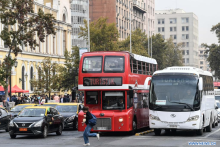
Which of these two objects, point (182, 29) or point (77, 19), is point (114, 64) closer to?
point (77, 19)

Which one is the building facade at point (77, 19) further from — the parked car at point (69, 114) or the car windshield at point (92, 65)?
the car windshield at point (92, 65)

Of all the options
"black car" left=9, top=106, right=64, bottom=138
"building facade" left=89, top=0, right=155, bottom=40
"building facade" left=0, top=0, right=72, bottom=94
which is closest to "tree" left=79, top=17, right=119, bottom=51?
"building facade" left=0, top=0, right=72, bottom=94

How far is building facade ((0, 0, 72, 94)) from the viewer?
6981 centimetres

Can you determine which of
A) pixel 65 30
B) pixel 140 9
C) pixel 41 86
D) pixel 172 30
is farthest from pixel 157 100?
pixel 172 30

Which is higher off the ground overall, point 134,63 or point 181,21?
point 181,21

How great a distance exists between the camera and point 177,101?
2375cm

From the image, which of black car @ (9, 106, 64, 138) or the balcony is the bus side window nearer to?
black car @ (9, 106, 64, 138)

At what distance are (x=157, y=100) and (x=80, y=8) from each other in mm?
80099

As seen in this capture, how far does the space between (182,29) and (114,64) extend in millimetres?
165394

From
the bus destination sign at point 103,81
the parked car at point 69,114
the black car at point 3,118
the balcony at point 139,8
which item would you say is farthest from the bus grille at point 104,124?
the balcony at point 139,8

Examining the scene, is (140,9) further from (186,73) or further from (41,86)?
(186,73)

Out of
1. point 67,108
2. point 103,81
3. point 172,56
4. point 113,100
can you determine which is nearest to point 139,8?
point 172,56

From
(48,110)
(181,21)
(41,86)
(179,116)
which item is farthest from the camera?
(181,21)

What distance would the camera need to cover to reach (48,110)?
→ 25.3 metres
